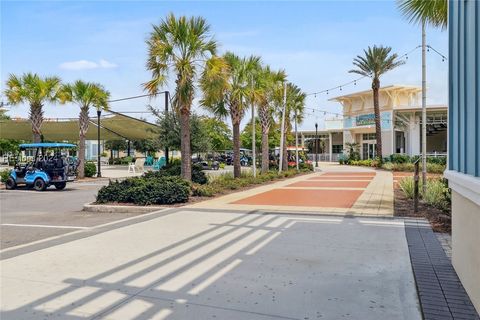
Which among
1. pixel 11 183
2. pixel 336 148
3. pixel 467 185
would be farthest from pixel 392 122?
pixel 467 185

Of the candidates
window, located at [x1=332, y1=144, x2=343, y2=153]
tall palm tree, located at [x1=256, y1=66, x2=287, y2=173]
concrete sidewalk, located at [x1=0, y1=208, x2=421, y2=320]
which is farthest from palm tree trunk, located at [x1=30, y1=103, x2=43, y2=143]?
window, located at [x1=332, y1=144, x2=343, y2=153]

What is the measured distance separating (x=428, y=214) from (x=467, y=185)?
20.8 ft

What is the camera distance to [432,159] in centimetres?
3416

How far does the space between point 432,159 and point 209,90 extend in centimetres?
2513

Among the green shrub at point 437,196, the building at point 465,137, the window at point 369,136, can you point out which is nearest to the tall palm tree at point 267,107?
the green shrub at point 437,196

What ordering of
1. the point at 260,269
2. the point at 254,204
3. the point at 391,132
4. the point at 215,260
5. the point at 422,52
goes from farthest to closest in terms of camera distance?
1. the point at 391,132
2. the point at 422,52
3. the point at 254,204
4. the point at 215,260
5. the point at 260,269

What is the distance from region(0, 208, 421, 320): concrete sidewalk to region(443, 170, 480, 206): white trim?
3.94 ft

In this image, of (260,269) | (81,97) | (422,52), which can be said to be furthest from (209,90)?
(81,97)

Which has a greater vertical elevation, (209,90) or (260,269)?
(209,90)

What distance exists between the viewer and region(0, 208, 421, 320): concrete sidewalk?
4184 mm

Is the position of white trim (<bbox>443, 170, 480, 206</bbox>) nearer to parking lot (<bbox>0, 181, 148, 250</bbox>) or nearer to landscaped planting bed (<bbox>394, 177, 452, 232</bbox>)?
landscaped planting bed (<bbox>394, 177, 452, 232</bbox>)

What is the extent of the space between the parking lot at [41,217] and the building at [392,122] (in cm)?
3515

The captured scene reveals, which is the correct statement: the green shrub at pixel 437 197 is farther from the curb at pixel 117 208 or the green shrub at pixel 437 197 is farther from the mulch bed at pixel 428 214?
the curb at pixel 117 208

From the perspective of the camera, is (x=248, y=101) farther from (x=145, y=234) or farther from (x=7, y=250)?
(x=7, y=250)
